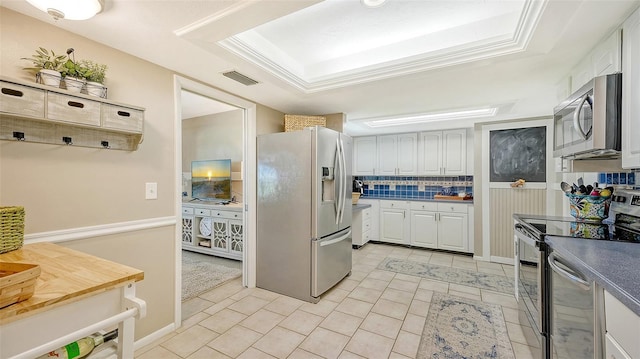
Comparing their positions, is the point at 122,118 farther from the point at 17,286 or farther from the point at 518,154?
the point at 518,154

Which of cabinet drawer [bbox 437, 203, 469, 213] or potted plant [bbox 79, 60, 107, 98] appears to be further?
cabinet drawer [bbox 437, 203, 469, 213]

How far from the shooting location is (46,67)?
1422mm

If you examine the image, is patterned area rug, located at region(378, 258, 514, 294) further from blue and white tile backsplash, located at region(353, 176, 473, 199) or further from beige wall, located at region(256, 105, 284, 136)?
beige wall, located at region(256, 105, 284, 136)

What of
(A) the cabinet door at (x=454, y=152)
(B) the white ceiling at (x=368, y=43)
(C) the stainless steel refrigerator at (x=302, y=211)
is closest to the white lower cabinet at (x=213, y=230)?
(C) the stainless steel refrigerator at (x=302, y=211)

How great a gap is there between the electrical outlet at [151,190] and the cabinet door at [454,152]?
168 inches

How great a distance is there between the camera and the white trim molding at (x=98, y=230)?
1483mm

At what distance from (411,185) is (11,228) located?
510 cm

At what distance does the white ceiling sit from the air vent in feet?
0.21

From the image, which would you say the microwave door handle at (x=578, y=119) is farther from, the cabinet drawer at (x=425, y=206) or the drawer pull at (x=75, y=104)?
the cabinet drawer at (x=425, y=206)

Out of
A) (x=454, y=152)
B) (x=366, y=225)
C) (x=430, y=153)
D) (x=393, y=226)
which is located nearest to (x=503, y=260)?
(x=393, y=226)

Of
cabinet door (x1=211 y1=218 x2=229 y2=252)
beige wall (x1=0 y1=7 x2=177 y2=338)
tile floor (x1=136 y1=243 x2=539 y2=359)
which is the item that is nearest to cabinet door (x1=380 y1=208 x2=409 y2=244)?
tile floor (x1=136 y1=243 x2=539 y2=359)

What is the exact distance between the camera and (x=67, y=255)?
3.96 feet

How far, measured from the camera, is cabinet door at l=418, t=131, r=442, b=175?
15.1 feet

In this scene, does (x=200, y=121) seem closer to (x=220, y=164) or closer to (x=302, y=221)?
(x=220, y=164)
